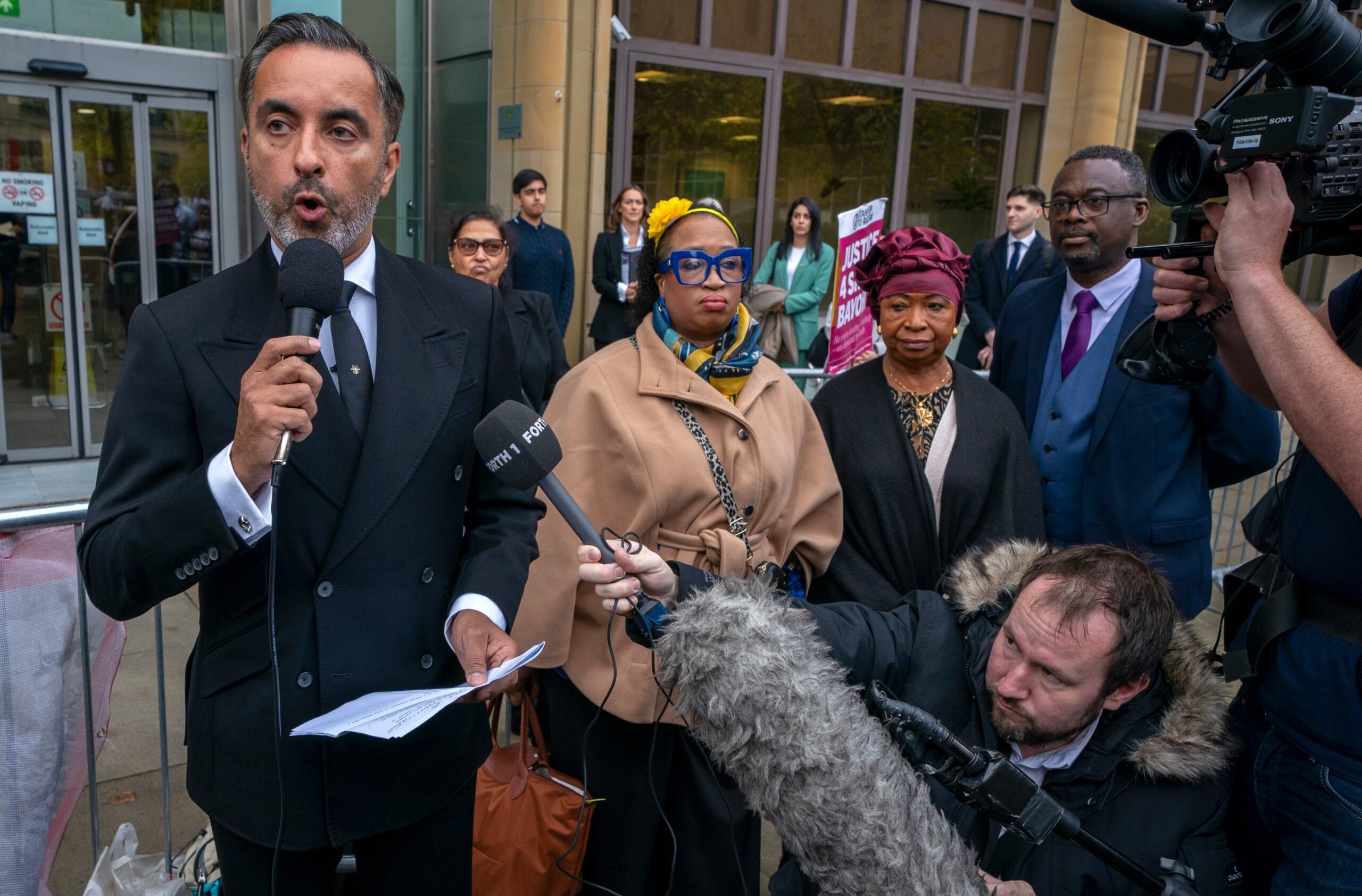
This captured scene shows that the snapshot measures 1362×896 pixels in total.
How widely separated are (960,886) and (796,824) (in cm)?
34

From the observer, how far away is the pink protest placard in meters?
5.95

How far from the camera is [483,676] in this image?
1.70m

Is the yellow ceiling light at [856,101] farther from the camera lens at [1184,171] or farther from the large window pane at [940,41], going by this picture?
the camera lens at [1184,171]

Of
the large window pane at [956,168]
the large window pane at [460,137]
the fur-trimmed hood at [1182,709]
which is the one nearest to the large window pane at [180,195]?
the large window pane at [460,137]

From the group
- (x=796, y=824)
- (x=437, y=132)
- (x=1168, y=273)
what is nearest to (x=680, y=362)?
(x=1168, y=273)

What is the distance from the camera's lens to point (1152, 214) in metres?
15.4

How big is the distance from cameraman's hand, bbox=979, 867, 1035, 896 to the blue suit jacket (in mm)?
1237

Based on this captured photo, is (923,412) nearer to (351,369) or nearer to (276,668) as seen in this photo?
(351,369)

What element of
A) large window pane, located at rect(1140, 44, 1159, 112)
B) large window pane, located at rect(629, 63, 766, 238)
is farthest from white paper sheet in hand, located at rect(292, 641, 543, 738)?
large window pane, located at rect(1140, 44, 1159, 112)

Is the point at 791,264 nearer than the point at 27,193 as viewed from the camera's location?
No

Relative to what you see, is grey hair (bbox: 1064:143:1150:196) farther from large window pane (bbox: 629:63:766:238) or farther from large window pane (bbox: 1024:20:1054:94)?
large window pane (bbox: 1024:20:1054:94)

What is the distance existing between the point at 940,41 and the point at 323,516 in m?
12.5

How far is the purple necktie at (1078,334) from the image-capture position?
11.4 ft

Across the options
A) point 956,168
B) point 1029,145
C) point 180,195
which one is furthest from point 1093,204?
point 1029,145
